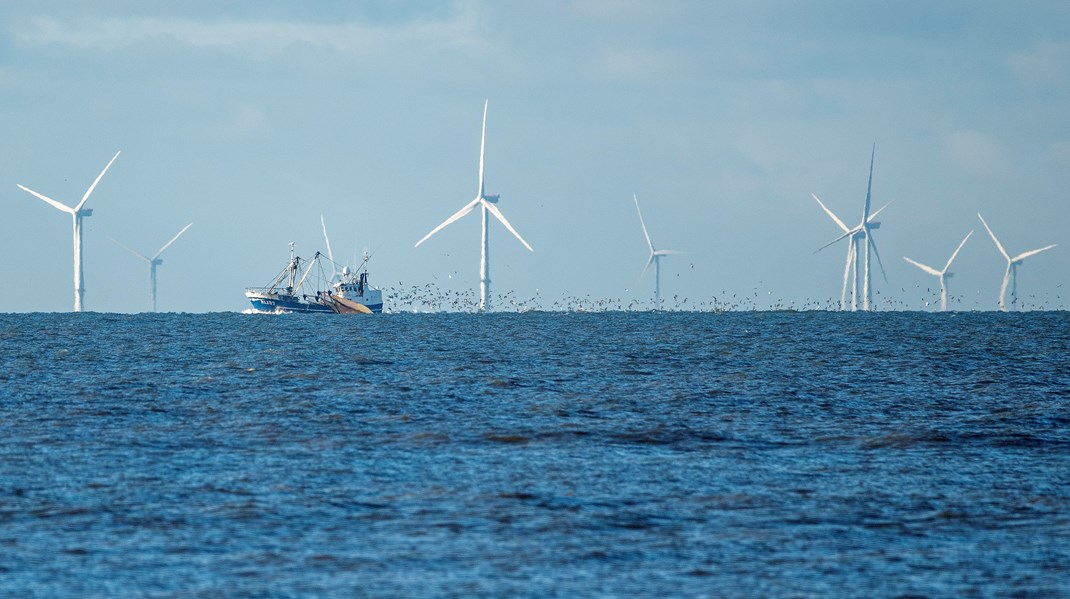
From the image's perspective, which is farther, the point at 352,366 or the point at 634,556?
the point at 352,366

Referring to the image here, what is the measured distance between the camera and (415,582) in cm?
2017

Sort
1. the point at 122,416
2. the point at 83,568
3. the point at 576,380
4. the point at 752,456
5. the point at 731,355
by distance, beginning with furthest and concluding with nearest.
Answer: the point at 731,355, the point at 576,380, the point at 122,416, the point at 752,456, the point at 83,568

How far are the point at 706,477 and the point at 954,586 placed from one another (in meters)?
10.8

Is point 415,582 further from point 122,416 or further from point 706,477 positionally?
point 122,416

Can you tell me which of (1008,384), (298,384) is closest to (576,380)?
(298,384)

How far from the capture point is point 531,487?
2894 cm

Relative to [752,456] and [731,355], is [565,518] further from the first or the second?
[731,355]

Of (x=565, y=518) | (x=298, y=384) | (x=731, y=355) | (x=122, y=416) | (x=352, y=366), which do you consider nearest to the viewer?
(x=565, y=518)

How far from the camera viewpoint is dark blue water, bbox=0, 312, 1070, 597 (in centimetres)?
2075

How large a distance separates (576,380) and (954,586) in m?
42.4

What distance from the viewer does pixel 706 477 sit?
30.7 m

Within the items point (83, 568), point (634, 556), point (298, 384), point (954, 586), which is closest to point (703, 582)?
point (634, 556)

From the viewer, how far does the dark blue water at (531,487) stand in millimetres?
20750

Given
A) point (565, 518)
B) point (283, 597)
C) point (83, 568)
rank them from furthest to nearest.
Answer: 1. point (565, 518)
2. point (83, 568)
3. point (283, 597)
